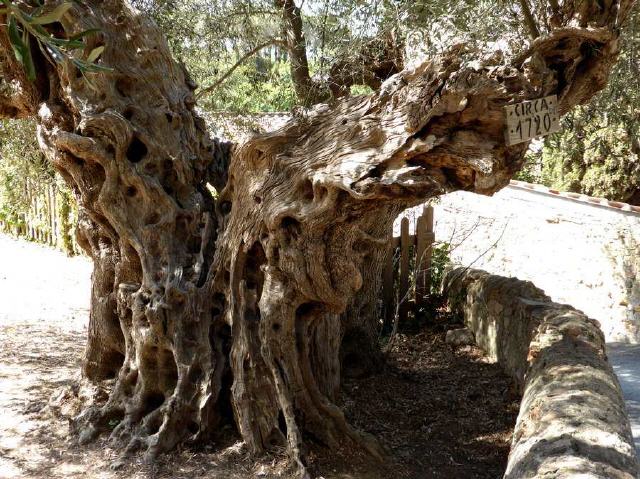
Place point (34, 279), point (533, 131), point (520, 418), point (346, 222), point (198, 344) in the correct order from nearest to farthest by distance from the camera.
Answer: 1. point (533, 131)
2. point (520, 418)
3. point (346, 222)
4. point (198, 344)
5. point (34, 279)

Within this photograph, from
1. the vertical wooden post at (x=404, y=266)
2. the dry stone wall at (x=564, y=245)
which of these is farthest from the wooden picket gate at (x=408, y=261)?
the dry stone wall at (x=564, y=245)

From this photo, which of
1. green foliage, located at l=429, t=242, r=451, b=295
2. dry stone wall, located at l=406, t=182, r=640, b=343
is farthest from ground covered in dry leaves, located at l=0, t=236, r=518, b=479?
dry stone wall, located at l=406, t=182, r=640, b=343

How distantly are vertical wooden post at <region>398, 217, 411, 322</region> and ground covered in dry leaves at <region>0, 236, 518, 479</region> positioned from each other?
1.07 feet

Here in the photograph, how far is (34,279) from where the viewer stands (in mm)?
12727

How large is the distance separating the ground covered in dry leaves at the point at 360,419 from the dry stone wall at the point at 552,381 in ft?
1.58

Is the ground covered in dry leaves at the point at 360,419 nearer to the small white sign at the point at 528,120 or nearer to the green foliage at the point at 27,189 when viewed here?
the small white sign at the point at 528,120

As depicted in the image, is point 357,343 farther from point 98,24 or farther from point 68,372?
point 98,24

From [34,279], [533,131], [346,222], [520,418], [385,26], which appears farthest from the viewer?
[34,279]

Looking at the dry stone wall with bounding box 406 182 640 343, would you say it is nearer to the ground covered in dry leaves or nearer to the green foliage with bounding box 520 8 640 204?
the green foliage with bounding box 520 8 640 204

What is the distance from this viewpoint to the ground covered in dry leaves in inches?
202

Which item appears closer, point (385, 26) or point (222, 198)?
point (222, 198)

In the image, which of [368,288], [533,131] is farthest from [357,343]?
[533,131]

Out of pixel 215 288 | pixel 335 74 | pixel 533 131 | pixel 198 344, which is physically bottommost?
pixel 198 344

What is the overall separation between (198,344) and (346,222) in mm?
1571
